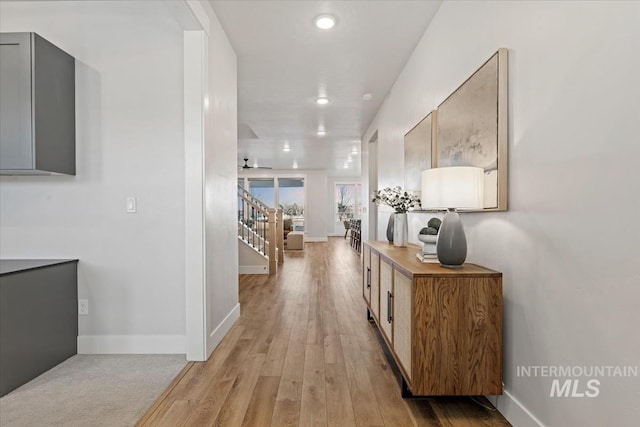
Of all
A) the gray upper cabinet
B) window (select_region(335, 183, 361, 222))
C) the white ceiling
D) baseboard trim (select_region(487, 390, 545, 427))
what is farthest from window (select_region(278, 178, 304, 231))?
baseboard trim (select_region(487, 390, 545, 427))

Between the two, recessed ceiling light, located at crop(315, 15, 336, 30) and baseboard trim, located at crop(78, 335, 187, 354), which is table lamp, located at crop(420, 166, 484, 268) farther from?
baseboard trim, located at crop(78, 335, 187, 354)

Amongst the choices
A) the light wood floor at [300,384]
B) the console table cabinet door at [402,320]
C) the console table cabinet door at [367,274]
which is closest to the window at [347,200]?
the light wood floor at [300,384]

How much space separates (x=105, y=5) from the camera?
263cm

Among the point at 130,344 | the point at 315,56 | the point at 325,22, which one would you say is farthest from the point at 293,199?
the point at 130,344

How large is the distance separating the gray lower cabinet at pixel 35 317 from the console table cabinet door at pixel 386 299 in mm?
2306

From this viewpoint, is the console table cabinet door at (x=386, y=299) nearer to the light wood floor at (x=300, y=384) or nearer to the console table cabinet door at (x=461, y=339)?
the light wood floor at (x=300, y=384)

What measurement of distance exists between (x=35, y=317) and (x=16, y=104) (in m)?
1.41

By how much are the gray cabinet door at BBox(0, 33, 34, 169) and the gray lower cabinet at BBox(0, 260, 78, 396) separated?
731 mm

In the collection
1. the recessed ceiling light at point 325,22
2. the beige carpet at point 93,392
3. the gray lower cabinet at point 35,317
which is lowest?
the beige carpet at point 93,392

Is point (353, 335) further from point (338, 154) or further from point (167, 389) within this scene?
Answer: point (338, 154)

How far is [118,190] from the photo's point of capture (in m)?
2.72

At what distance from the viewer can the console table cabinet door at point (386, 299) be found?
7.43 feet

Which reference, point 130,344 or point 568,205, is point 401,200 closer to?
point 568,205

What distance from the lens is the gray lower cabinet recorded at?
6.93ft
